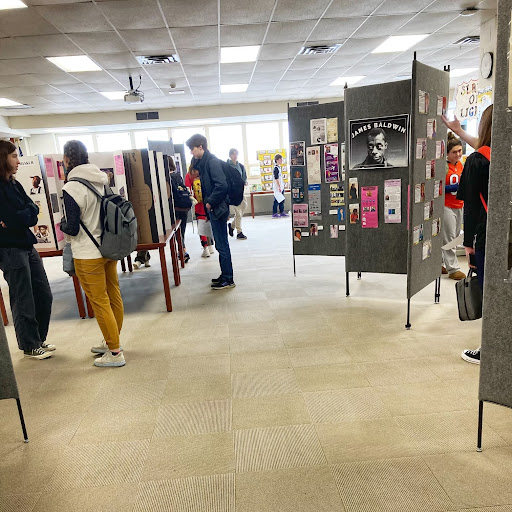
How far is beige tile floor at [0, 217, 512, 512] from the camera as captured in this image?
5.23 ft

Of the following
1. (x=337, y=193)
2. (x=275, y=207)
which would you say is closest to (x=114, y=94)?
(x=275, y=207)

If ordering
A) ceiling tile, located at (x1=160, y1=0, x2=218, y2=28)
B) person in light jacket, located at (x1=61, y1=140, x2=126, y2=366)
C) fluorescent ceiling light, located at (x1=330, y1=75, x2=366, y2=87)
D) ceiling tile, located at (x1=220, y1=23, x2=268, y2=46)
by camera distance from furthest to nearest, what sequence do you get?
fluorescent ceiling light, located at (x1=330, y1=75, x2=366, y2=87)
ceiling tile, located at (x1=220, y1=23, x2=268, y2=46)
ceiling tile, located at (x1=160, y1=0, x2=218, y2=28)
person in light jacket, located at (x1=61, y1=140, x2=126, y2=366)

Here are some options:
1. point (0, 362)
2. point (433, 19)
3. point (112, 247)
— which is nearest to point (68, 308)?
point (112, 247)

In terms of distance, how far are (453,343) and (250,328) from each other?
1.50m

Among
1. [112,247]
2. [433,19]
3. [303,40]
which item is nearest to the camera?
[112,247]

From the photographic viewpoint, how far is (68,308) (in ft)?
13.3

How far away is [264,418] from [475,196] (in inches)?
65.1

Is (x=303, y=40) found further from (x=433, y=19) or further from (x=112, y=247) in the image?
(x=112, y=247)

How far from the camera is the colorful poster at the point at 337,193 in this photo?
4.15 m

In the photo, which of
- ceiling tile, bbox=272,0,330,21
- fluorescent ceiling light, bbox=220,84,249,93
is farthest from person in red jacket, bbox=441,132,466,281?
fluorescent ceiling light, bbox=220,84,249,93

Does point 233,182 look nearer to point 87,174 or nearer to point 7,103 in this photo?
point 87,174

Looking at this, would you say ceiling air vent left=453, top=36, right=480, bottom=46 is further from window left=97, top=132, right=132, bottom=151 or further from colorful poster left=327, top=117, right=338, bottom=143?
window left=97, top=132, right=132, bottom=151

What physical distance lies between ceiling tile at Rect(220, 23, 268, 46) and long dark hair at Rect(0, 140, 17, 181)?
3.50 m

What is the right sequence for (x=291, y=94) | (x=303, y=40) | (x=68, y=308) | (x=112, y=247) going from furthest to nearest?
(x=291, y=94), (x=303, y=40), (x=68, y=308), (x=112, y=247)
